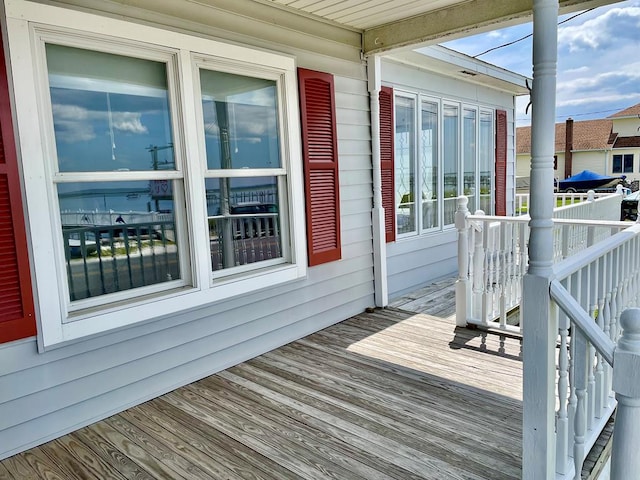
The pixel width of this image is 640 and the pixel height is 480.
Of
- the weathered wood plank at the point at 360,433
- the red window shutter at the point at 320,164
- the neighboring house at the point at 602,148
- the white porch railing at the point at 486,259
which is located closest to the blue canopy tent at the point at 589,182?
the neighboring house at the point at 602,148

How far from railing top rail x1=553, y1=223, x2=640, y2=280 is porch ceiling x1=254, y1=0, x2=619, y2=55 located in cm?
177

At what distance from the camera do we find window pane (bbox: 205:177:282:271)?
322 cm

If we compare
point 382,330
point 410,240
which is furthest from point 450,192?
point 382,330

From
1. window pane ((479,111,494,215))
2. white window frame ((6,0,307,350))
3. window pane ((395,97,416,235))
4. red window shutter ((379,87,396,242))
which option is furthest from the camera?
window pane ((479,111,494,215))

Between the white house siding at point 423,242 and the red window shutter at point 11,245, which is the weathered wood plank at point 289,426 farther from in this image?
the white house siding at point 423,242

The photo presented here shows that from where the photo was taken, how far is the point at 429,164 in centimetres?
588

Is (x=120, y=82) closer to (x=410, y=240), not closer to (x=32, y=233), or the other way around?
(x=32, y=233)

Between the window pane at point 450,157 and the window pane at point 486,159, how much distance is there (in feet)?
2.85

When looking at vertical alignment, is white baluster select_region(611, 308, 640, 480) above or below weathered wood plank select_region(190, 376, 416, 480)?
above

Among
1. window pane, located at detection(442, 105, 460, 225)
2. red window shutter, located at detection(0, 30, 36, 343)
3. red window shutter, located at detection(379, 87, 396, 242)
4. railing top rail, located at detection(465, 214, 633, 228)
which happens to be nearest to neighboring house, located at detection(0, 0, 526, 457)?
red window shutter, located at detection(0, 30, 36, 343)

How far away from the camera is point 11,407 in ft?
7.48

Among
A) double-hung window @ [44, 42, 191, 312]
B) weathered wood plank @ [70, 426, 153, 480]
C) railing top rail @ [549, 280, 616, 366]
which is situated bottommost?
weathered wood plank @ [70, 426, 153, 480]

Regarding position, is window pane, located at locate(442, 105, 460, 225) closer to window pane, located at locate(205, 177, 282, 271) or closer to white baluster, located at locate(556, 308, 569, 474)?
window pane, located at locate(205, 177, 282, 271)

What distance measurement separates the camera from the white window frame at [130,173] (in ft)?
7.31
